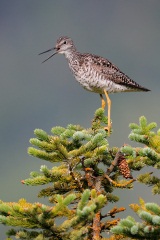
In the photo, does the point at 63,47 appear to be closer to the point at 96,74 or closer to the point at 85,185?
the point at 96,74

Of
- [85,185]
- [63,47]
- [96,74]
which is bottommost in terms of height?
[85,185]

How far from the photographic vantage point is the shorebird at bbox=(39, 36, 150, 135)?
55.4ft

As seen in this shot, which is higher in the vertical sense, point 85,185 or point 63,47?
point 63,47

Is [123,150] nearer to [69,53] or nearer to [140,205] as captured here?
[140,205]

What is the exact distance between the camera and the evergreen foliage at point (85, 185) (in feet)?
23.1

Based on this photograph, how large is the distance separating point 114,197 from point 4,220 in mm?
1998

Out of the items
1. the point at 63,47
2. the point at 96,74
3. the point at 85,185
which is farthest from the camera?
the point at 63,47

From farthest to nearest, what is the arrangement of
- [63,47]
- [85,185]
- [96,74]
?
[63,47], [96,74], [85,185]

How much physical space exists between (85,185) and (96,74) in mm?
8586

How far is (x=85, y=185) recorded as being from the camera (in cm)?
883

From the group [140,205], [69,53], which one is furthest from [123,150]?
[69,53]

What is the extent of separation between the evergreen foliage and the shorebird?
24.1ft

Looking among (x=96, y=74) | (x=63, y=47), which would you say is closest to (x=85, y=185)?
(x=96, y=74)

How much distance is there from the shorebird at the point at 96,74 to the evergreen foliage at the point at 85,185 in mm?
7358
